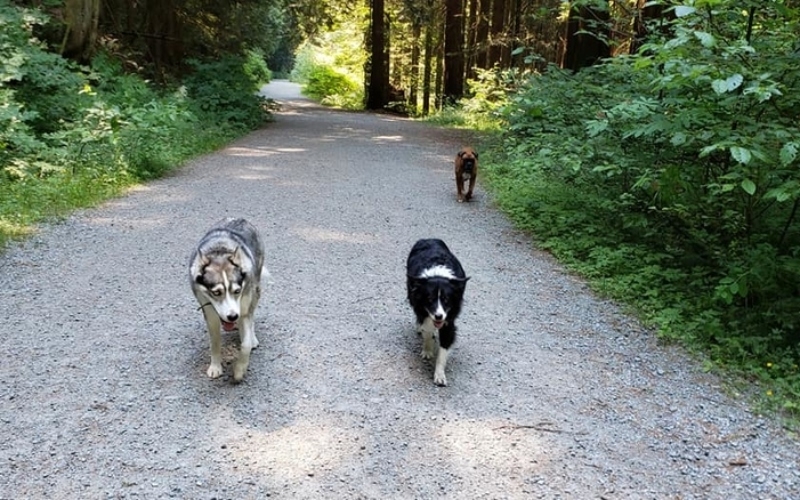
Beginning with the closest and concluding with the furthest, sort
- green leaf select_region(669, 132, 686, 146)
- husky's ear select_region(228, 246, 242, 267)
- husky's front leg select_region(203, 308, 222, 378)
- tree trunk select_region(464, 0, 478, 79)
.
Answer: husky's ear select_region(228, 246, 242, 267)
husky's front leg select_region(203, 308, 222, 378)
green leaf select_region(669, 132, 686, 146)
tree trunk select_region(464, 0, 478, 79)

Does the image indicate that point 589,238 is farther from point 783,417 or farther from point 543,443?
point 543,443

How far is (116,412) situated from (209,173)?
28.6 feet

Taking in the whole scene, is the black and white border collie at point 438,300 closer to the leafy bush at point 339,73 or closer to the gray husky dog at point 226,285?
the gray husky dog at point 226,285

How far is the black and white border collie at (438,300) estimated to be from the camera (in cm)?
449

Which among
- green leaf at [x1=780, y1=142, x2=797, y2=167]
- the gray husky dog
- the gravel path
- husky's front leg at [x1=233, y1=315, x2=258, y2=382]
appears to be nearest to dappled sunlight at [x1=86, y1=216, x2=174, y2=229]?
the gravel path

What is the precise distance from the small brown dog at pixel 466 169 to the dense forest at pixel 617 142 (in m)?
0.74

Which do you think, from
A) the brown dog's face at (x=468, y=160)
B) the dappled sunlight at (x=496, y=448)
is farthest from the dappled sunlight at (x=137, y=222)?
the dappled sunlight at (x=496, y=448)

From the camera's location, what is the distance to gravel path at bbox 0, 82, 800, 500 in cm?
350

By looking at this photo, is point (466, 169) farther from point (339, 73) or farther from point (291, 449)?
point (339, 73)

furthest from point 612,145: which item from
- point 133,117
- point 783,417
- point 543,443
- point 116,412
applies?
point 133,117

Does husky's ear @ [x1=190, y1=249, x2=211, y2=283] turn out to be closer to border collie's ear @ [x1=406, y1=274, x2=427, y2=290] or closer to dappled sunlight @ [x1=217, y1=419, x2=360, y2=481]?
dappled sunlight @ [x1=217, y1=419, x2=360, y2=481]

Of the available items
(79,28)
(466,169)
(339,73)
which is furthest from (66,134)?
(339,73)

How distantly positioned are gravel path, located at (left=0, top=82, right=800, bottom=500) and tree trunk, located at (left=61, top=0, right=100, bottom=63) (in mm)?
7804

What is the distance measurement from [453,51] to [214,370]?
932 inches
